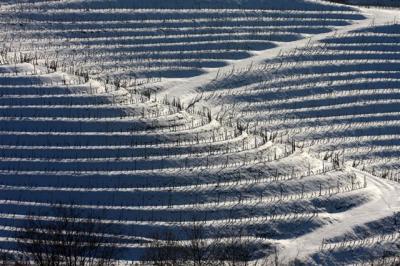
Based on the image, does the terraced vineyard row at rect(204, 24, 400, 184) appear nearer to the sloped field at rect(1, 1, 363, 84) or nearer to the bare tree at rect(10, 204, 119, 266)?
the sloped field at rect(1, 1, 363, 84)

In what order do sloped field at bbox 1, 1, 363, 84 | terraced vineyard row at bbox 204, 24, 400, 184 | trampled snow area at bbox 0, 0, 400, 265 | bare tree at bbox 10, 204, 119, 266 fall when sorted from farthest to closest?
sloped field at bbox 1, 1, 363, 84 < terraced vineyard row at bbox 204, 24, 400, 184 < trampled snow area at bbox 0, 0, 400, 265 < bare tree at bbox 10, 204, 119, 266

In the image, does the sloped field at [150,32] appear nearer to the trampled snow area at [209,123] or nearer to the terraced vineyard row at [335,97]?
the trampled snow area at [209,123]

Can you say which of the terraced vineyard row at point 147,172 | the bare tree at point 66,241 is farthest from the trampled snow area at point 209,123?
the bare tree at point 66,241

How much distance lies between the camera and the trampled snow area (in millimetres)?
17594

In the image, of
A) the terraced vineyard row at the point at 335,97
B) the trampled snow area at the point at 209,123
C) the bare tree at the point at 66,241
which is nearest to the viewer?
the bare tree at the point at 66,241

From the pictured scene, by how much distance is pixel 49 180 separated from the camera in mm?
18734

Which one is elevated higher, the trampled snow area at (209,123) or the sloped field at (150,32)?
the sloped field at (150,32)

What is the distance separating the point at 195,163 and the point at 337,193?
9.68 ft

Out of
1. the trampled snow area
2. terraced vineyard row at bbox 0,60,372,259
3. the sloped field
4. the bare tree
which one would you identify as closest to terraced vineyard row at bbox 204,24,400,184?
the trampled snow area

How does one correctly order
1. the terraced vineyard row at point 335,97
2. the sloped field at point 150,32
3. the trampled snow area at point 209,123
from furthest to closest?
the sloped field at point 150,32
the terraced vineyard row at point 335,97
the trampled snow area at point 209,123

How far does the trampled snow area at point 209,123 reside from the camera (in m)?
17.6

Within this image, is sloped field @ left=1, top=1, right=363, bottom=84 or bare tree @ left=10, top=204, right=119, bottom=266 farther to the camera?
sloped field @ left=1, top=1, right=363, bottom=84

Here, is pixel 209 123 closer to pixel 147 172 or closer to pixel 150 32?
pixel 147 172

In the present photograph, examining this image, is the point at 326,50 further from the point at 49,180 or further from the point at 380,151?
the point at 49,180
